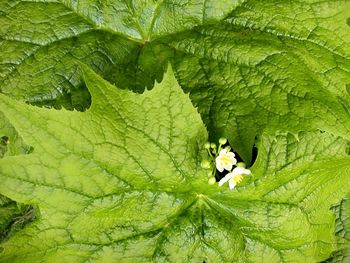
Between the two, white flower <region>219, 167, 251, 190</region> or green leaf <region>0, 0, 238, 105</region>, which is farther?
green leaf <region>0, 0, 238, 105</region>

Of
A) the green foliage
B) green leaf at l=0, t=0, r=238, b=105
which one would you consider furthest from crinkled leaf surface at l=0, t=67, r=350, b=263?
green leaf at l=0, t=0, r=238, b=105

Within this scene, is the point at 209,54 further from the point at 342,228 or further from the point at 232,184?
the point at 342,228

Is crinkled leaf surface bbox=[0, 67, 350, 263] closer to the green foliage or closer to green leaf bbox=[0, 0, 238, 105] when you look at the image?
the green foliage

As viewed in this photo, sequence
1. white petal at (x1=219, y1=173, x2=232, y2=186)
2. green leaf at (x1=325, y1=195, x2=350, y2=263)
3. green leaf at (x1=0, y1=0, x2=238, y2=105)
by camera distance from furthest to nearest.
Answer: green leaf at (x1=325, y1=195, x2=350, y2=263) → green leaf at (x1=0, y1=0, x2=238, y2=105) → white petal at (x1=219, y1=173, x2=232, y2=186)

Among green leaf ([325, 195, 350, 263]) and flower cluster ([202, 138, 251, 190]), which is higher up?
flower cluster ([202, 138, 251, 190])

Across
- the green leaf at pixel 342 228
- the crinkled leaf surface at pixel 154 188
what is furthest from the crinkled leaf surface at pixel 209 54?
the green leaf at pixel 342 228

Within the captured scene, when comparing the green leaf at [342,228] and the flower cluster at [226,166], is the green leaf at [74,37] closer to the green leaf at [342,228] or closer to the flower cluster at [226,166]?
the flower cluster at [226,166]
